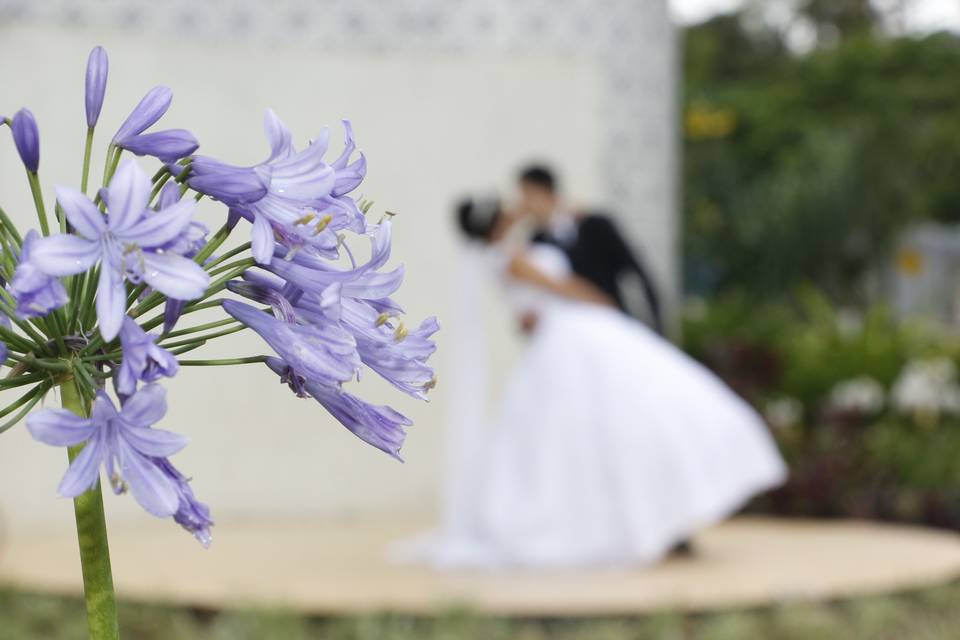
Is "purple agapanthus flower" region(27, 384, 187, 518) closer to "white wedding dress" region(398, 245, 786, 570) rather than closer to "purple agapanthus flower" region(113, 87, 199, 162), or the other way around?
"purple agapanthus flower" region(113, 87, 199, 162)

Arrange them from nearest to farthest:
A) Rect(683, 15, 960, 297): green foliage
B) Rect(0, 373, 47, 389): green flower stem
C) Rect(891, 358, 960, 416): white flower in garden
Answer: Rect(0, 373, 47, 389): green flower stem, Rect(891, 358, 960, 416): white flower in garden, Rect(683, 15, 960, 297): green foliage

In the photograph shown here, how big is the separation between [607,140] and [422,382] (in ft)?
26.4

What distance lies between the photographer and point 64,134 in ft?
25.6

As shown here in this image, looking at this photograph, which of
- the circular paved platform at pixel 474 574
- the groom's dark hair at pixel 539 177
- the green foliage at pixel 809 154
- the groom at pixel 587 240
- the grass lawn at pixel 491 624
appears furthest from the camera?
A: the green foliage at pixel 809 154

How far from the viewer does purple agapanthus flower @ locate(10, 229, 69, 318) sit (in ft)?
2.39

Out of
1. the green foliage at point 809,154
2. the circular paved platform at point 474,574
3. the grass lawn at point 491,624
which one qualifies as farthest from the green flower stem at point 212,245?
the green foliage at point 809,154

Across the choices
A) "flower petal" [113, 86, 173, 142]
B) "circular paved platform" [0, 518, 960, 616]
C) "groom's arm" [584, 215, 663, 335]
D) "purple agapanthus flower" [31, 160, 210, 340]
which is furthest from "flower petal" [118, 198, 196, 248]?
"groom's arm" [584, 215, 663, 335]

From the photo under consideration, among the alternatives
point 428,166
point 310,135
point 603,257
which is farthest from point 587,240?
point 310,135

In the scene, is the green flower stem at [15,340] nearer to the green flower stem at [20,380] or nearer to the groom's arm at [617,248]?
the green flower stem at [20,380]

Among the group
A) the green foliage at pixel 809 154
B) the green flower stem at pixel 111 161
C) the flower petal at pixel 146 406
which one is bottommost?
the green foliage at pixel 809 154

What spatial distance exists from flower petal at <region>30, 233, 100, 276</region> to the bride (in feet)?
18.3

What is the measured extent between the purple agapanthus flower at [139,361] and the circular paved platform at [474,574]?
426 cm

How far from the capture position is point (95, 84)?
86 centimetres

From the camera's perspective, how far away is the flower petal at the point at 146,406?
74 centimetres
